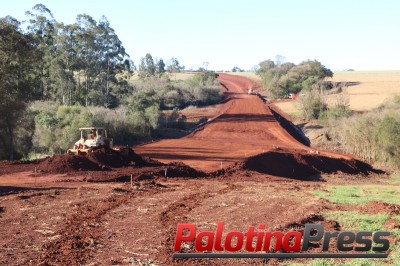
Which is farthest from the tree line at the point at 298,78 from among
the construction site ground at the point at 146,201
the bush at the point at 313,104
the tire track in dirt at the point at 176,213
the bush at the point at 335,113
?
the tire track in dirt at the point at 176,213

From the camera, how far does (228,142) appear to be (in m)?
40.1

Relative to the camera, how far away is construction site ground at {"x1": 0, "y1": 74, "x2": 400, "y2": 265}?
33.0ft

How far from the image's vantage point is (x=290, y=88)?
263 feet

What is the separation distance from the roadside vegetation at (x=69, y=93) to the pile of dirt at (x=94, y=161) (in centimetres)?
697

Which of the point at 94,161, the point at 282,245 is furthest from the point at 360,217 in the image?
the point at 94,161

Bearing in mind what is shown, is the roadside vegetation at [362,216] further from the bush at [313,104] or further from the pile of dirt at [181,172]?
the bush at [313,104]

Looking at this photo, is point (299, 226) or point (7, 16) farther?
point (7, 16)

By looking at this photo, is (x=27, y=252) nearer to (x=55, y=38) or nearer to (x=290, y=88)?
(x=55, y=38)

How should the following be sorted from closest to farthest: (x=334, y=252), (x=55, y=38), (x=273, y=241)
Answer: (x=334, y=252) < (x=273, y=241) < (x=55, y=38)

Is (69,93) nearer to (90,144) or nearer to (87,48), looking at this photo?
(87,48)

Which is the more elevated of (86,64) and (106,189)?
(86,64)

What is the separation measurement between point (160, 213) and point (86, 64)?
41027mm

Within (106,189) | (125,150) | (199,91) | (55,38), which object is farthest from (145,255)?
(199,91)

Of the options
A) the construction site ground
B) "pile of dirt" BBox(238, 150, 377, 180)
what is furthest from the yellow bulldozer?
"pile of dirt" BBox(238, 150, 377, 180)
